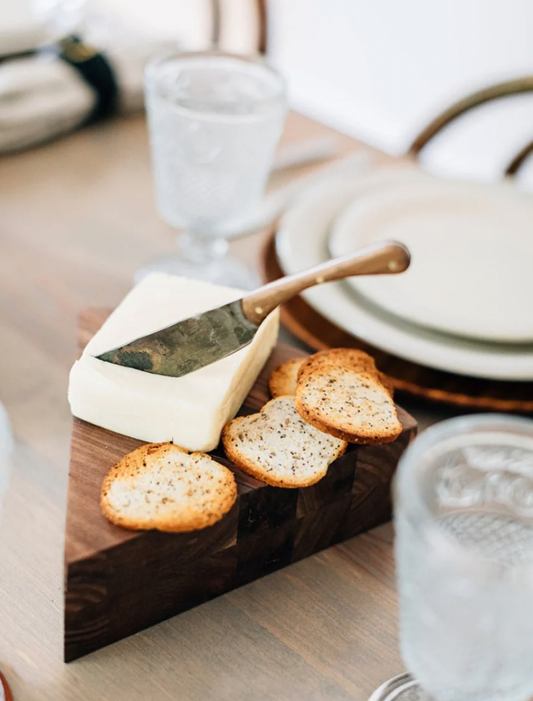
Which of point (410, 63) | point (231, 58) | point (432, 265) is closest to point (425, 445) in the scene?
point (432, 265)

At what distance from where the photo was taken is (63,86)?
3.85ft

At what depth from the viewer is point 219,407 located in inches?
23.7

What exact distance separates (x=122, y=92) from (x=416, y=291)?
1.93 feet

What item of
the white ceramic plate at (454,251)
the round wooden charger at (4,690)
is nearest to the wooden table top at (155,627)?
the round wooden charger at (4,690)

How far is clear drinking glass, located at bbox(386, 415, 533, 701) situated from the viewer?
0.42 m

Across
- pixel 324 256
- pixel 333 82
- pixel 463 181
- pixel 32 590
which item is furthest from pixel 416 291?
pixel 333 82

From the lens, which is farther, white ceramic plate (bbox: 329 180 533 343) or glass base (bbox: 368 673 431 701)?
white ceramic plate (bbox: 329 180 533 343)

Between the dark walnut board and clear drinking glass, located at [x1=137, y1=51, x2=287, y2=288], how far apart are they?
31cm

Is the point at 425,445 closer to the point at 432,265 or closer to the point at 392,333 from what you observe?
the point at 392,333

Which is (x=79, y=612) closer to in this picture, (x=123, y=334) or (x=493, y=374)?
(x=123, y=334)

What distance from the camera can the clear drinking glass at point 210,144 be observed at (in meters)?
0.87

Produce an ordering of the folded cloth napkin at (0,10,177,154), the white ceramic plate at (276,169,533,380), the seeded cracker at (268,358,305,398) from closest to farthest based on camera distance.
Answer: the seeded cracker at (268,358,305,398)
the white ceramic plate at (276,169,533,380)
the folded cloth napkin at (0,10,177,154)

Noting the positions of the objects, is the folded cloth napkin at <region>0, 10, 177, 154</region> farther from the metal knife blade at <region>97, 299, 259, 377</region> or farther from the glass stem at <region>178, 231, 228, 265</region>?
the metal knife blade at <region>97, 299, 259, 377</region>

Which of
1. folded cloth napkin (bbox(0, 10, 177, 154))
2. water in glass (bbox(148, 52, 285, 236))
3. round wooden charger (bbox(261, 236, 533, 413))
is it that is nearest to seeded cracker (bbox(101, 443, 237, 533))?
round wooden charger (bbox(261, 236, 533, 413))
